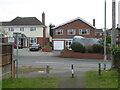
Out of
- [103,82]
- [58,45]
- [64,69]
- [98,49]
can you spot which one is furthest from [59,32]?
[103,82]

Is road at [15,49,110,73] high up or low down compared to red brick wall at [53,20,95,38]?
down

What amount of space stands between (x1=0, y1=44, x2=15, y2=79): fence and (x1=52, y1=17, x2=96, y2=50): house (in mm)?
37558

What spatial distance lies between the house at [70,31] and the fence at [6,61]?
3756 cm

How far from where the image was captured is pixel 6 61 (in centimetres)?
1194

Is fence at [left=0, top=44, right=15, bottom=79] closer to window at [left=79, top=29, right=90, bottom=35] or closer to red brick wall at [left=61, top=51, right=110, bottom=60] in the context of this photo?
red brick wall at [left=61, top=51, right=110, bottom=60]

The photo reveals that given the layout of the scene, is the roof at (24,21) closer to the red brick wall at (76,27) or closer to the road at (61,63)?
the red brick wall at (76,27)

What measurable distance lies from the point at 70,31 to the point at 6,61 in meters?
39.9

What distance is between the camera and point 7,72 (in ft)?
39.7

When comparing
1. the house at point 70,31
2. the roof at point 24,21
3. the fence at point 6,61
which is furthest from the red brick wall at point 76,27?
the fence at point 6,61

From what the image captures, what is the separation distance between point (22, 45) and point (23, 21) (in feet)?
20.0

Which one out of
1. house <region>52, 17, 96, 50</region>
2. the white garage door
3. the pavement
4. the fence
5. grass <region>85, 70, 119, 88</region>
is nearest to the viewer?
grass <region>85, 70, 119, 88</region>

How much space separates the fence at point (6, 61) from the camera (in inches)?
442

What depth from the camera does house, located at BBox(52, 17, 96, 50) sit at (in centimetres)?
5056

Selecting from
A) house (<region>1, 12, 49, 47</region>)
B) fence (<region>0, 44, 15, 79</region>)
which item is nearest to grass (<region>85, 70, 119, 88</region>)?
fence (<region>0, 44, 15, 79</region>)
